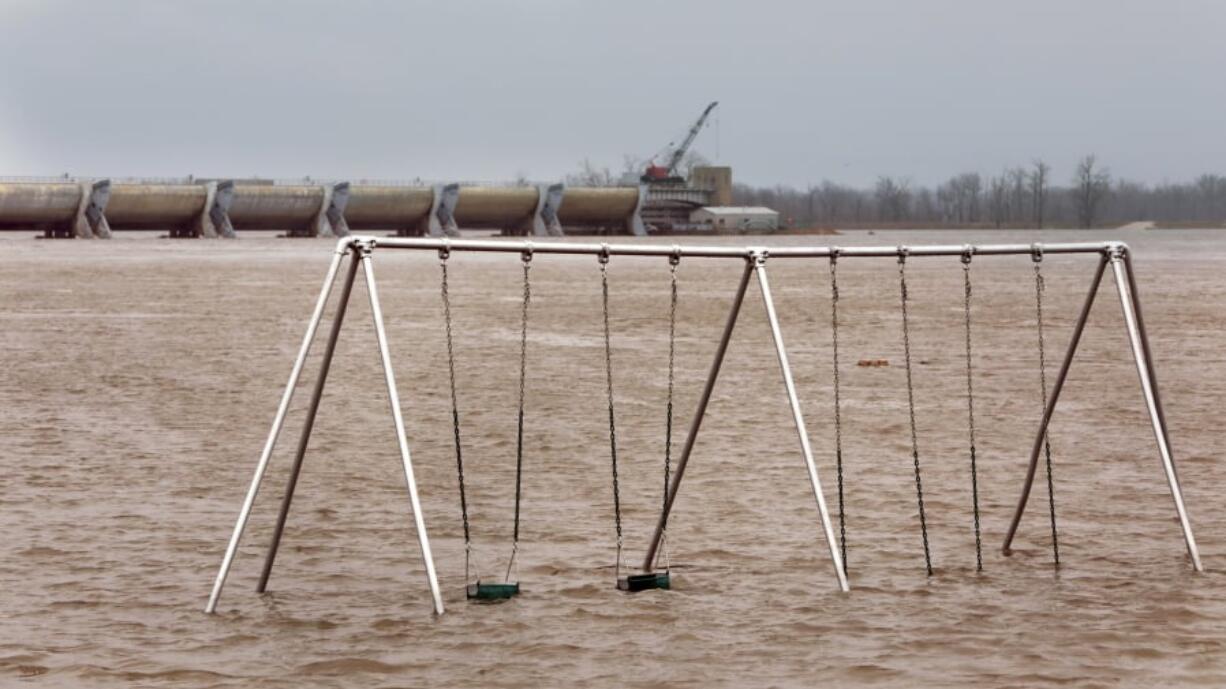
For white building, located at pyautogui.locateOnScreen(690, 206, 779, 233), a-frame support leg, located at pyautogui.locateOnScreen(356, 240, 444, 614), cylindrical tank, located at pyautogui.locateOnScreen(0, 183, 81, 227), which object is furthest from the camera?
white building, located at pyautogui.locateOnScreen(690, 206, 779, 233)

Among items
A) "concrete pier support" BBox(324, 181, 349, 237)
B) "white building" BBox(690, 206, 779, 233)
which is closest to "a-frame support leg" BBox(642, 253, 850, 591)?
"concrete pier support" BBox(324, 181, 349, 237)

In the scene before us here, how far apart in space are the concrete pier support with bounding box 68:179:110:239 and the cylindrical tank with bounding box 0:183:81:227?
353 mm

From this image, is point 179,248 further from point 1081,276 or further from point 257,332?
point 257,332

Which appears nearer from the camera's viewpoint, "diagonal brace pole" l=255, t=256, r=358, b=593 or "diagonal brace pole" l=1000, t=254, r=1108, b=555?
"diagonal brace pole" l=255, t=256, r=358, b=593

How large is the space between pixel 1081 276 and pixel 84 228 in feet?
224

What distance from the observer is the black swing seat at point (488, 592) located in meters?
9.98

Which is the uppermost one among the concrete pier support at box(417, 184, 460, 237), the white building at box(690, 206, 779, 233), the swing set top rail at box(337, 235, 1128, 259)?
the swing set top rail at box(337, 235, 1128, 259)

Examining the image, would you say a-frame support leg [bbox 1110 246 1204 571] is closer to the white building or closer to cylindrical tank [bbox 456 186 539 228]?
cylindrical tank [bbox 456 186 539 228]

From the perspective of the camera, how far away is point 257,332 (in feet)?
99.1

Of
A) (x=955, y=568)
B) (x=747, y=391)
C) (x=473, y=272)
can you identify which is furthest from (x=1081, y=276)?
(x=955, y=568)

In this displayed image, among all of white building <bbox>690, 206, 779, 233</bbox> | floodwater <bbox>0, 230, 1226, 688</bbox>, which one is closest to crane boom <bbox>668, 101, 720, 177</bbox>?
white building <bbox>690, 206, 779, 233</bbox>

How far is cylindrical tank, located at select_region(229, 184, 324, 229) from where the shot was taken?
117188mm

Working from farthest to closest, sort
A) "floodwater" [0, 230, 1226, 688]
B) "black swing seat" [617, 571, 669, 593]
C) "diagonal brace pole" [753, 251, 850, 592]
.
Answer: "black swing seat" [617, 571, 669, 593]
"diagonal brace pole" [753, 251, 850, 592]
"floodwater" [0, 230, 1226, 688]

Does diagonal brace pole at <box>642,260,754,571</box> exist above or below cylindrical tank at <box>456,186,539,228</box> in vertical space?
above
